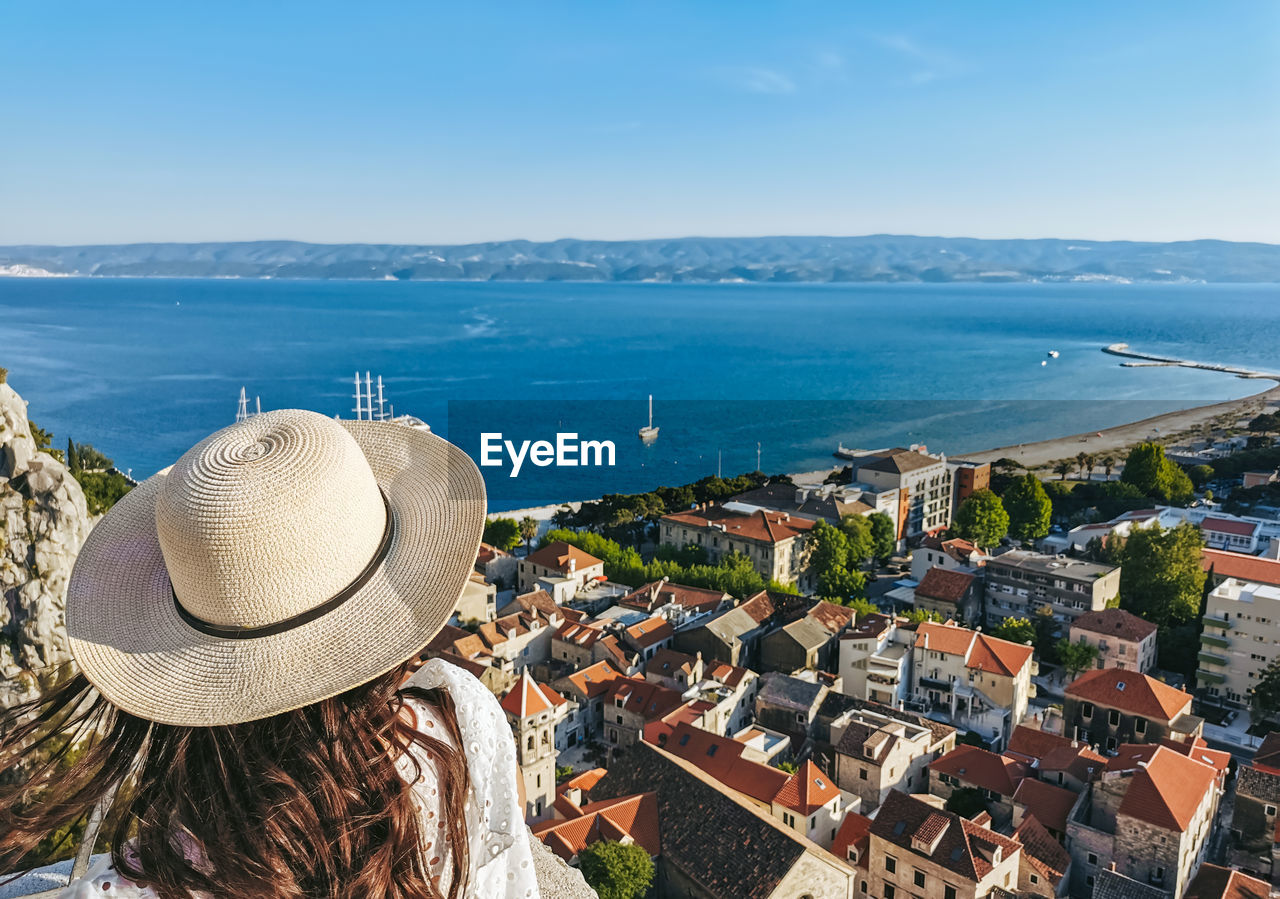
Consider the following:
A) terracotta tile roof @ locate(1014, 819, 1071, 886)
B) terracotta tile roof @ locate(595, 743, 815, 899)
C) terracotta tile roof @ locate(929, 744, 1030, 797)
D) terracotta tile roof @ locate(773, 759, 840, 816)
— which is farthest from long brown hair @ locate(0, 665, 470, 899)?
terracotta tile roof @ locate(929, 744, 1030, 797)

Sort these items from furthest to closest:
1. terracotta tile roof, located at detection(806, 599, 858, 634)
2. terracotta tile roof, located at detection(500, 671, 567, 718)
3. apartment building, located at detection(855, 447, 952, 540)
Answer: apartment building, located at detection(855, 447, 952, 540) < terracotta tile roof, located at detection(806, 599, 858, 634) < terracotta tile roof, located at detection(500, 671, 567, 718)

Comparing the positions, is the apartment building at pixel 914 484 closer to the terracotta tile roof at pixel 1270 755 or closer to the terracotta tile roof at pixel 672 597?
the terracotta tile roof at pixel 672 597

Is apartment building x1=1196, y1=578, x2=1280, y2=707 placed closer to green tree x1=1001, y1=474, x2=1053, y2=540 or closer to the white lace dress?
green tree x1=1001, y1=474, x2=1053, y2=540

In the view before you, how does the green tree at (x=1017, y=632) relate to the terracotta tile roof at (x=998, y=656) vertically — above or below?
below

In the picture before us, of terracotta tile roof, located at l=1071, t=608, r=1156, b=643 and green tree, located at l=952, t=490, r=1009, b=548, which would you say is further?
green tree, located at l=952, t=490, r=1009, b=548

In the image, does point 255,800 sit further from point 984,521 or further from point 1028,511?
point 1028,511

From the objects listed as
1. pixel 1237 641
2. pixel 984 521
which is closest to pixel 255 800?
pixel 1237 641

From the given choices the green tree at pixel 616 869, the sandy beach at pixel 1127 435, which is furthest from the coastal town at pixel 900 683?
the sandy beach at pixel 1127 435
